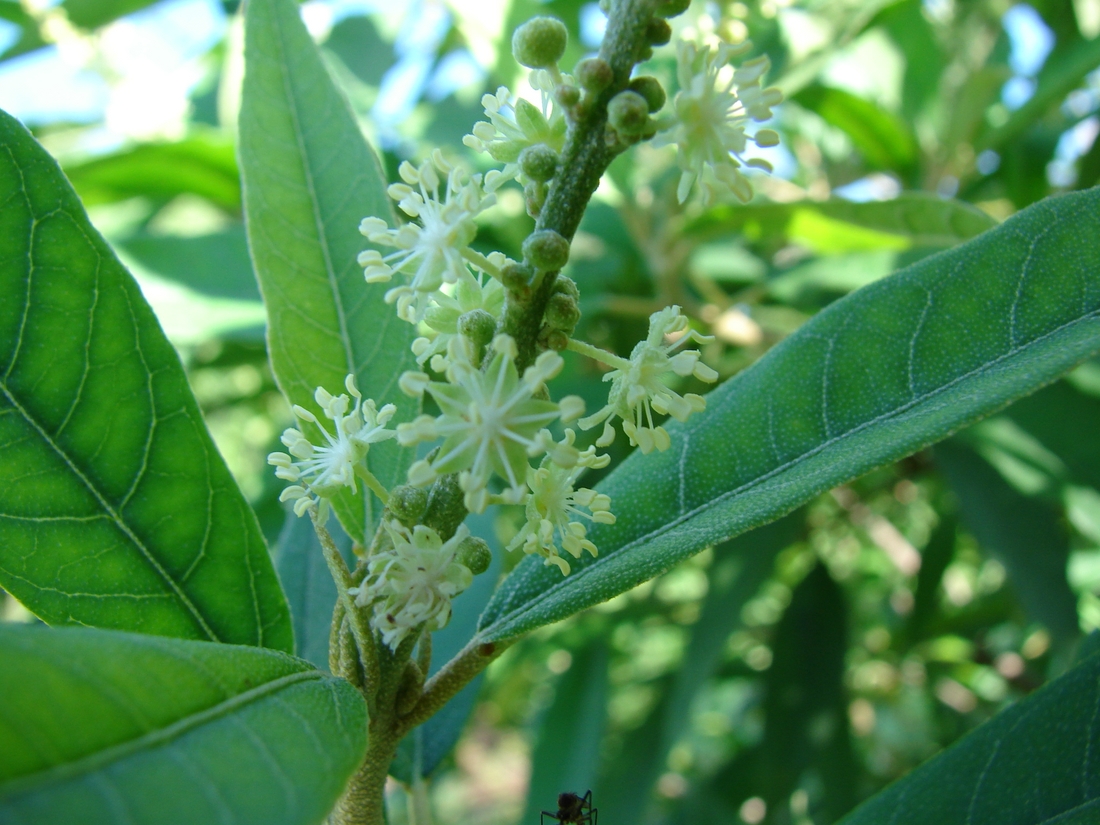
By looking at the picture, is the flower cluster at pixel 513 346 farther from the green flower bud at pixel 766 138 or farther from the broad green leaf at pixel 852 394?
the broad green leaf at pixel 852 394


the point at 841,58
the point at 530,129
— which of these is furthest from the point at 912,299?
the point at 841,58

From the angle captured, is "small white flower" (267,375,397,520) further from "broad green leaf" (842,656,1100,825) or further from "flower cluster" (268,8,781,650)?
"broad green leaf" (842,656,1100,825)

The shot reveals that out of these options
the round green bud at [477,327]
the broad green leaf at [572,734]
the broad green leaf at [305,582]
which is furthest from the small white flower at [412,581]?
the broad green leaf at [572,734]

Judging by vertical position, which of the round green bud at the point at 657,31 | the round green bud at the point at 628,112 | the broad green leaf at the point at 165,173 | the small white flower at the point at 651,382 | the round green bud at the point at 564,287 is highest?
the broad green leaf at the point at 165,173

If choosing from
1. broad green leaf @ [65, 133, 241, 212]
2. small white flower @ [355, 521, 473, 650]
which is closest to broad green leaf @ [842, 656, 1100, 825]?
small white flower @ [355, 521, 473, 650]

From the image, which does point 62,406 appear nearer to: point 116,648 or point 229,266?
point 116,648

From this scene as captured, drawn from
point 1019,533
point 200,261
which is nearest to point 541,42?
point 200,261
